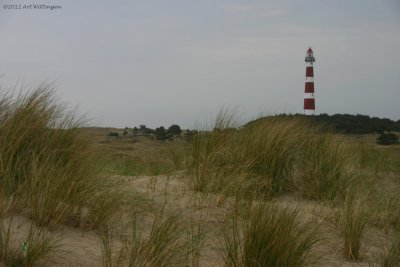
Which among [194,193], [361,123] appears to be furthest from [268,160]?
[361,123]

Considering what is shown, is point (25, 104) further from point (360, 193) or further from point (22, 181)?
point (360, 193)

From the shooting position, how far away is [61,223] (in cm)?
379

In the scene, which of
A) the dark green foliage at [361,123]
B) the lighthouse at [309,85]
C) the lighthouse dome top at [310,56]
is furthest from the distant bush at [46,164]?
the lighthouse dome top at [310,56]

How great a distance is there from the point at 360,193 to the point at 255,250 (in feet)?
8.93

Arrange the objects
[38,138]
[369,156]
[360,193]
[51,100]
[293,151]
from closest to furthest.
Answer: [38,138], [51,100], [360,193], [293,151], [369,156]

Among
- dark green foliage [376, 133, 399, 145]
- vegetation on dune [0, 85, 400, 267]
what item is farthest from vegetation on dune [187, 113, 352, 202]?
dark green foliage [376, 133, 399, 145]

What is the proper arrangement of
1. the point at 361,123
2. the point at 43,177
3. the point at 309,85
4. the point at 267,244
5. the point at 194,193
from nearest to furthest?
1. the point at 267,244
2. the point at 43,177
3. the point at 194,193
4. the point at 361,123
5. the point at 309,85

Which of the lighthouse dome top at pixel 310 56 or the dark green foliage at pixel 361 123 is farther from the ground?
the lighthouse dome top at pixel 310 56

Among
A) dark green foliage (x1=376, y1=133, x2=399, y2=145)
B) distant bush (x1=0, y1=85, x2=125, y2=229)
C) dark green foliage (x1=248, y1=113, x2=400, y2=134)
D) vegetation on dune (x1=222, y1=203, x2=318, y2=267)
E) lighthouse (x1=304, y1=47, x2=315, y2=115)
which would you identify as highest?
lighthouse (x1=304, y1=47, x2=315, y2=115)

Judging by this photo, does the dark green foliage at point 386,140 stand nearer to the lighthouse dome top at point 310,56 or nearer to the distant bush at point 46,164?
the lighthouse dome top at point 310,56

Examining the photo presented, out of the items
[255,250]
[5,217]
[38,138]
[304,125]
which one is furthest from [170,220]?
[304,125]

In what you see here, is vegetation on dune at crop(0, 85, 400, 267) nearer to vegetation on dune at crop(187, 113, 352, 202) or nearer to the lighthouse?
vegetation on dune at crop(187, 113, 352, 202)

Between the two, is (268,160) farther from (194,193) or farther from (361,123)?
(361,123)

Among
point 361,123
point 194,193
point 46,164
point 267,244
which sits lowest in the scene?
point 267,244
